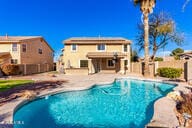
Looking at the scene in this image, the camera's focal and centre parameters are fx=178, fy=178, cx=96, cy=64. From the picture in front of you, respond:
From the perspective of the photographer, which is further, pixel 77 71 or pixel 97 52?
pixel 97 52

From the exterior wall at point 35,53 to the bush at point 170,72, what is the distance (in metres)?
25.8

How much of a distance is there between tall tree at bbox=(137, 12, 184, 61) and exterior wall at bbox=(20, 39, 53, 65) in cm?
2403

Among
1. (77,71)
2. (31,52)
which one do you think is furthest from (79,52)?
(31,52)

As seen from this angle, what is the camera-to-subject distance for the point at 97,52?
35906 millimetres

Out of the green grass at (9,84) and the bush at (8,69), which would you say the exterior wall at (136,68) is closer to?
the green grass at (9,84)

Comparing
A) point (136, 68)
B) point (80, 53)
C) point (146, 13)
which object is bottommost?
point (136, 68)

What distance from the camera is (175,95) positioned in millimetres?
11508

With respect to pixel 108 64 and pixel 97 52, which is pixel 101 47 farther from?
pixel 108 64

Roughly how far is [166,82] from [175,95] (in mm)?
8536

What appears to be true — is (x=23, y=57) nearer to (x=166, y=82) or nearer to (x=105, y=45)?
(x=105, y=45)

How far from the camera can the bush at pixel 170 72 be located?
23562mm

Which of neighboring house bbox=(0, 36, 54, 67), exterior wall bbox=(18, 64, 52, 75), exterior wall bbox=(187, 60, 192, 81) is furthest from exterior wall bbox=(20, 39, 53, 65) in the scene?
exterior wall bbox=(187, 60, 192, 81)

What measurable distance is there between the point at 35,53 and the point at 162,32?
28807 millimetres

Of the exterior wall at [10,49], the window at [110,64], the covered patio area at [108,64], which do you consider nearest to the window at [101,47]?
the covered patio area at [108,64]
